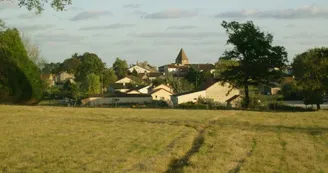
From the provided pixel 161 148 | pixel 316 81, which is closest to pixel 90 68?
pixel 316 81

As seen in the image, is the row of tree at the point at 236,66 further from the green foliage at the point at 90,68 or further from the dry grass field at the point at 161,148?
the green foliage at the point at 90,68

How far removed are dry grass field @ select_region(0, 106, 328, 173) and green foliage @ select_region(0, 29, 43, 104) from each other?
76.4 feet

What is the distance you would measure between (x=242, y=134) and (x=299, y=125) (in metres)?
8.15

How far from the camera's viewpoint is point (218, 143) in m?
20.9

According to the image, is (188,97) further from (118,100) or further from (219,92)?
(118,100)

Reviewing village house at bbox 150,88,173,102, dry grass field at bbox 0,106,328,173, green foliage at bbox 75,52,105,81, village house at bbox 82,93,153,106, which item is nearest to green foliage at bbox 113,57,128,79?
green foliage at bbox 75,52,105,81

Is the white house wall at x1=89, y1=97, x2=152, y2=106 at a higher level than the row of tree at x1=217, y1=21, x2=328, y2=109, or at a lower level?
lower

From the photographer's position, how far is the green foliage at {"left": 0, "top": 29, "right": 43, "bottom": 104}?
51.3m

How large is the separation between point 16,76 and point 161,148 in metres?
37.0

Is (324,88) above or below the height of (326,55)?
below

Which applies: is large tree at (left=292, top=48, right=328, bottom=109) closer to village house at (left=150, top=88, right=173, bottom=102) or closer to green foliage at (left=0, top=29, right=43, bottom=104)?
village house at (left=150, top=88, right=173, bottom=102)

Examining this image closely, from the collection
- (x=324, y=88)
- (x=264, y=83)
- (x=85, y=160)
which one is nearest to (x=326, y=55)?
(x=324, y=88)

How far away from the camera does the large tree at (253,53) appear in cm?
5406

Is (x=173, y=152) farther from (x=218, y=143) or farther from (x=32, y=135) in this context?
(x=32, y=135)
